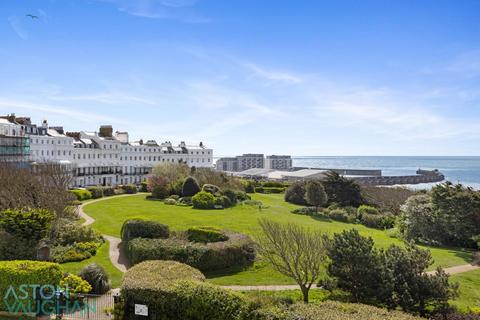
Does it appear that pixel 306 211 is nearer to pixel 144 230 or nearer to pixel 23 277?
pixel 144 230

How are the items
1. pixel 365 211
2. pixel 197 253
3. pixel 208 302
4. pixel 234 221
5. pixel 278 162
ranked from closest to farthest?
pixel 208 302 < pixel 197 253 < pixel 234 221 < pixel 365 211 < pixel 278 162

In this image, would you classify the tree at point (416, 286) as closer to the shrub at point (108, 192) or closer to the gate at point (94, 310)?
the gate at point (94, 310)

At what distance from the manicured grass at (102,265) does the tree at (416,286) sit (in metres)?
12.9

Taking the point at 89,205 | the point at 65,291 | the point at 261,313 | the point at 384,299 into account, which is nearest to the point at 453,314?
the point at 384,299

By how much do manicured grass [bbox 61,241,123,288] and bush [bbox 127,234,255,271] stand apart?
1.18 meters

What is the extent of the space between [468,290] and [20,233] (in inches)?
914

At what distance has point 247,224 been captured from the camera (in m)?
32.7

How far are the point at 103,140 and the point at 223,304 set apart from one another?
70.0 m

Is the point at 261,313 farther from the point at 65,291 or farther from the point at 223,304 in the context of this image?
the point at 65,291

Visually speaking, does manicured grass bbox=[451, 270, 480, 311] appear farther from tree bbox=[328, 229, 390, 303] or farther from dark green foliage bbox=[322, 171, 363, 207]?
dark green foliage bbox=[322, 171, 363, 207]

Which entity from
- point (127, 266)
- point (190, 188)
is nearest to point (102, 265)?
point (127, 266)

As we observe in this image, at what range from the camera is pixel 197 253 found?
68.1 ft

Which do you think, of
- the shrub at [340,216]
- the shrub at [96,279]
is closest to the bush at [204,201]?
the shrub at [340,216]

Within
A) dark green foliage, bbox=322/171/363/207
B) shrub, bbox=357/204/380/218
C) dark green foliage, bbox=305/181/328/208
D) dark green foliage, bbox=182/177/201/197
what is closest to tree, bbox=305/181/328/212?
dark green foliage, bbox=305/181/328/208
